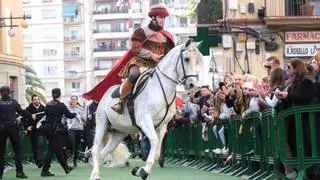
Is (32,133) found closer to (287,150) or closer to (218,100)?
(218,100)

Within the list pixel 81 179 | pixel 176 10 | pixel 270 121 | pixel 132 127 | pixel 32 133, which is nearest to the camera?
pixel 270 121

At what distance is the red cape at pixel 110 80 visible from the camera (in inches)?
585

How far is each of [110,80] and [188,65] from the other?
2215 millimetres

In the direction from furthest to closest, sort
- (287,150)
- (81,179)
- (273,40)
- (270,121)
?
(273,40), (81,179), (270,121), (287,150)

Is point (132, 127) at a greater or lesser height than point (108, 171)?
greater

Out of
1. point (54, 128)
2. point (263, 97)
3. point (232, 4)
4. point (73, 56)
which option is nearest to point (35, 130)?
point (54, 128)

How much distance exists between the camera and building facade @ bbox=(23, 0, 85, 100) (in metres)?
123

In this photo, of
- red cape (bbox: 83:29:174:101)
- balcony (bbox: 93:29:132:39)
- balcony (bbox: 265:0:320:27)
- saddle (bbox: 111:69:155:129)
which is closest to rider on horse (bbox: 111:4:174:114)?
saddle (bbox: 111:69:155:129)

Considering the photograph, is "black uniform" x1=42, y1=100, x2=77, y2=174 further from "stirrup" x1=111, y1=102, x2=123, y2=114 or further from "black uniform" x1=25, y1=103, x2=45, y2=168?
"stirrup" x1=111, y1=102, x2=123, y2=114

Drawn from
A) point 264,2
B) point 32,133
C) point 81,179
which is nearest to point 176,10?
point 264,2

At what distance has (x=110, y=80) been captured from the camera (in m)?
15.3

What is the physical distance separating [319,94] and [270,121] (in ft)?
4.15

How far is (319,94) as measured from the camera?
39.9ft

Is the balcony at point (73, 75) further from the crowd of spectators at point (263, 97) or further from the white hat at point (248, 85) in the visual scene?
the white hat at point (248, 85)
